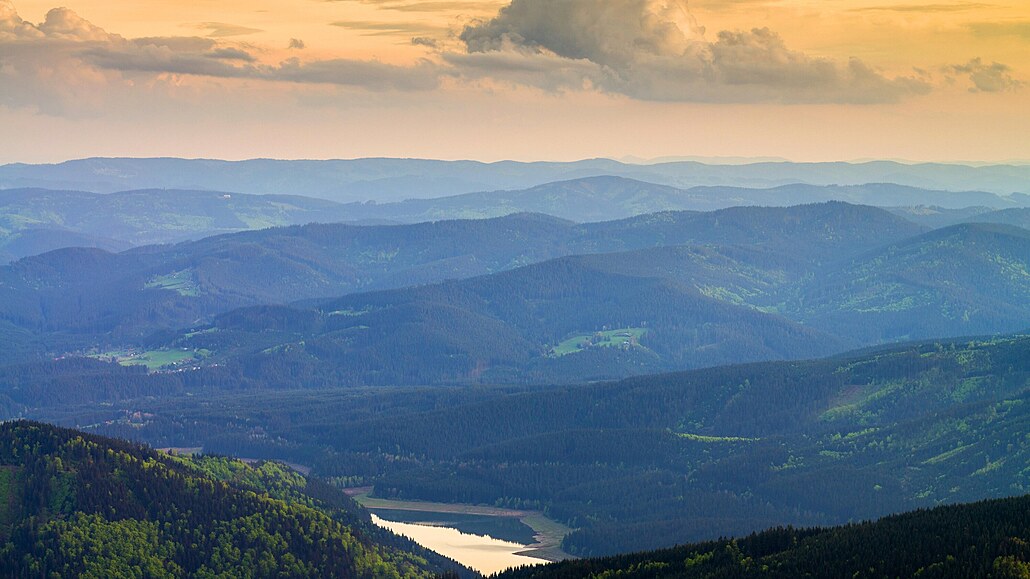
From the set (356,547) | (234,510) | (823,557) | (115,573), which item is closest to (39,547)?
(115,573)

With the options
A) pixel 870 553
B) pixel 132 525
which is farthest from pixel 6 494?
pixel 870 553

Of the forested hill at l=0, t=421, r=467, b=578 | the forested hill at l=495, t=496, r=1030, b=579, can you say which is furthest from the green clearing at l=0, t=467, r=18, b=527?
the forested hill at l=495, t=496, r=1030, b=579

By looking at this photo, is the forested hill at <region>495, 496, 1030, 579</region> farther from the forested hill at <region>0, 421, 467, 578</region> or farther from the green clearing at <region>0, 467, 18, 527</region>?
the green clearing at <region>0, 467, 18, 527</region>

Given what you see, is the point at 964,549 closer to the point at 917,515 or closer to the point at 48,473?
the point at 917,515

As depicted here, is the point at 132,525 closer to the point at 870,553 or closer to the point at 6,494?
the point at 6,494

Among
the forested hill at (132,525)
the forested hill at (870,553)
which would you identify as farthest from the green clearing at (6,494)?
the forested hill at (870,553)
